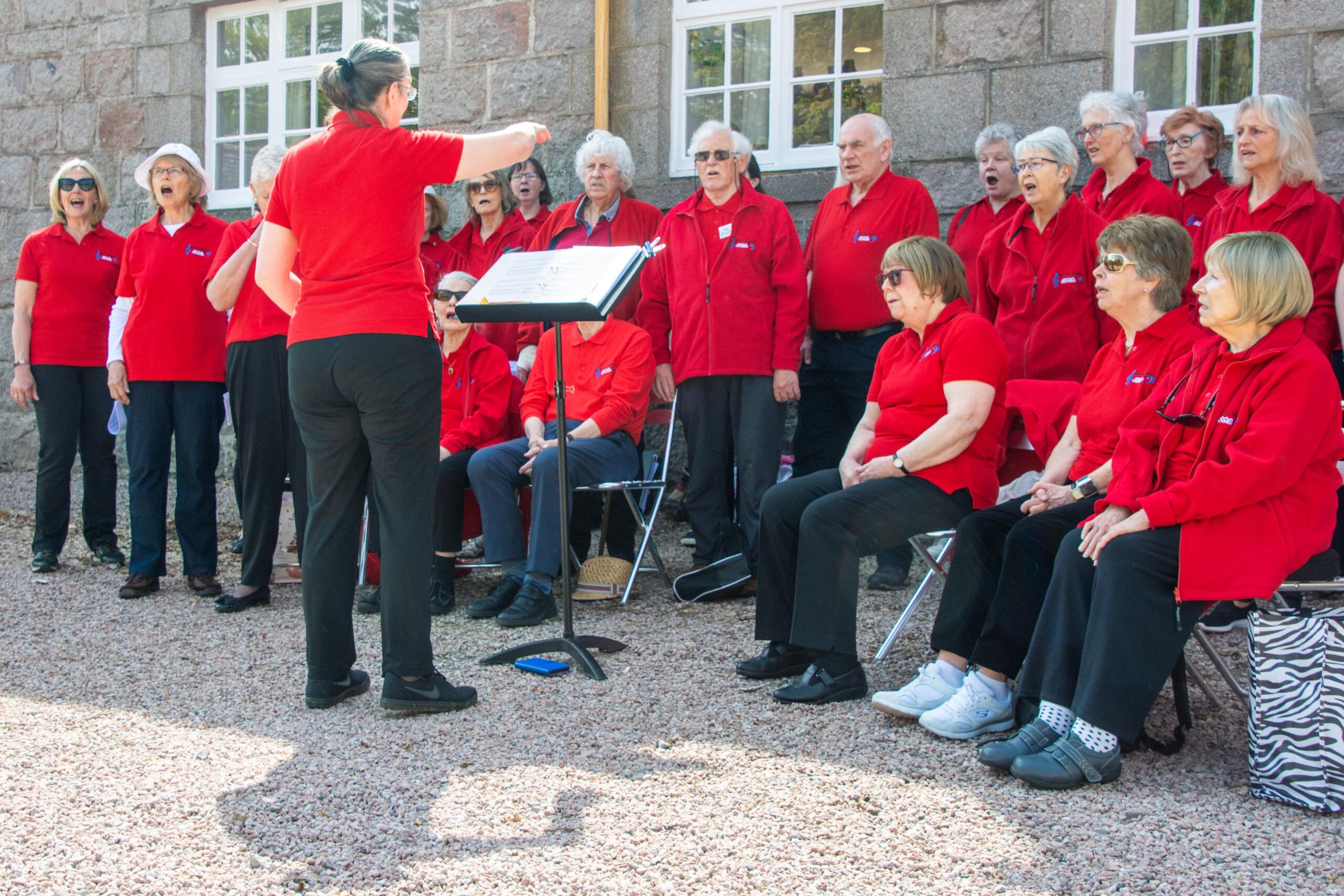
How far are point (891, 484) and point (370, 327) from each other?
1.66 m

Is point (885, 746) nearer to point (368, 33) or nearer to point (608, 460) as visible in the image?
point (608, 460)

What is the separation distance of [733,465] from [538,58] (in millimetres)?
3449

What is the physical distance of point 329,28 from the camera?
923cm

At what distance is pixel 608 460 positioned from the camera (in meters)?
5.42

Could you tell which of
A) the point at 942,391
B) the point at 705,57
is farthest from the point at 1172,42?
the point at 942,391

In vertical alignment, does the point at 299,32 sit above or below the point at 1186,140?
above

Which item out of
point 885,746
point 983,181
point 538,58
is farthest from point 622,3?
point 885,746

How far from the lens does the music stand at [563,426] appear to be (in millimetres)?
3971

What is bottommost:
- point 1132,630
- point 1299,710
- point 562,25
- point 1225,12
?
point 1299,710

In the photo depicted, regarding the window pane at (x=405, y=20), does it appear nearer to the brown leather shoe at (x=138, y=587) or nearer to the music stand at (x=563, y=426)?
the brown leather shoe at (x=138, y=587)

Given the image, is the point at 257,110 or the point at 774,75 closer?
the point at 774,75

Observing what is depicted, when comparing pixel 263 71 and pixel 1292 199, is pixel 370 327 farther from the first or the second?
pixel 263 71

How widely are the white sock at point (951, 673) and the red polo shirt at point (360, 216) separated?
1787 mm

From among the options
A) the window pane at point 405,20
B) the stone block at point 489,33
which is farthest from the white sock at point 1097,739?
the window pane at point 405,20
